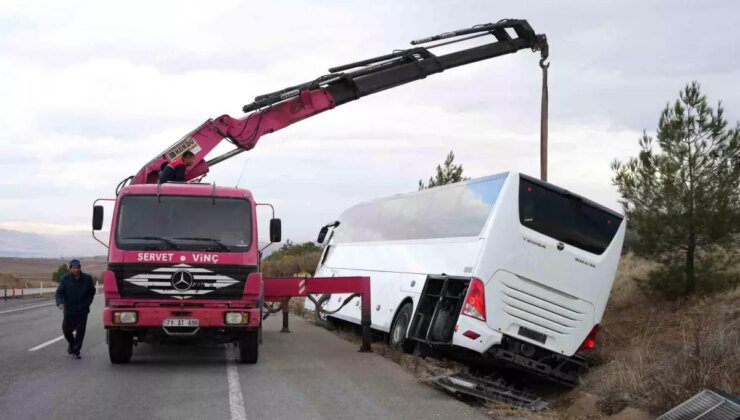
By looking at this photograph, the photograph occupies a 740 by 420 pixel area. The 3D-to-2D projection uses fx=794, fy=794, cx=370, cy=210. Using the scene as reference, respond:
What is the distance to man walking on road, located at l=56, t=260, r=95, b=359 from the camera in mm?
12891

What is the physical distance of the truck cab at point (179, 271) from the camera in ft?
36.8

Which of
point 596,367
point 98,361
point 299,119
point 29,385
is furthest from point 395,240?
point 29,385

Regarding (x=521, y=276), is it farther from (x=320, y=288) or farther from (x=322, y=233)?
(x=322, y=233)

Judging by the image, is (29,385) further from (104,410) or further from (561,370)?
(561,370)

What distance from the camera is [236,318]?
37.3 ft

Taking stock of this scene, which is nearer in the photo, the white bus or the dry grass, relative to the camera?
the dry grass

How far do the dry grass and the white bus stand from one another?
3.26 ft

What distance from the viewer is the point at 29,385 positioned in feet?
32.8

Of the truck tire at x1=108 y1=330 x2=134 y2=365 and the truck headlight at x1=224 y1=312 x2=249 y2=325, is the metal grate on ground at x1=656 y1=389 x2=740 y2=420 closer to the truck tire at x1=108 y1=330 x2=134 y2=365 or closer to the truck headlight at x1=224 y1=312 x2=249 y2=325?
the truck headlight at x1=224 y1=312 x2=249 y2=325

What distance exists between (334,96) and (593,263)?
282 inches

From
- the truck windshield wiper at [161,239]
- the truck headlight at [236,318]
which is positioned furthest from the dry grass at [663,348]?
the truck windshield wiper at [161,239]

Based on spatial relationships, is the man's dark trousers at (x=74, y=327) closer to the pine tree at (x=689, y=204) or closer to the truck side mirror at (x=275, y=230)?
the truck side mirror at (x=275, y=230)

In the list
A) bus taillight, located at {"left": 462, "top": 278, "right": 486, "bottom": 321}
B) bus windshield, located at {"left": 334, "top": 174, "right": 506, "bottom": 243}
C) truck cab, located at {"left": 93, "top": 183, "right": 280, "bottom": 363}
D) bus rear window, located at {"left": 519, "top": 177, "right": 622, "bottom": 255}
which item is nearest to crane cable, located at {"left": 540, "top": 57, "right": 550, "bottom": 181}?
bus windshield, located at {"left": 334, "top": 174, "right": 506, "bottom": 243}

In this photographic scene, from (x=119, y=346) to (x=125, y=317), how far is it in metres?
1.00
